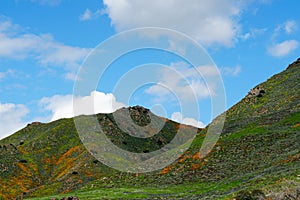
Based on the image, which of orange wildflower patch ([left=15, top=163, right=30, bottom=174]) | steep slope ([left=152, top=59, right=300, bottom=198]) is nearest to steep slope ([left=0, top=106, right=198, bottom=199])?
orange wildflower patch ([left=15, top=163, right=30, bottom=174])

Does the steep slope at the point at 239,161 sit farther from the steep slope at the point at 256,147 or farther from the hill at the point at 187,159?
the hill at the point at 187,159

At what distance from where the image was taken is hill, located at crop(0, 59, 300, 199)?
50969mm

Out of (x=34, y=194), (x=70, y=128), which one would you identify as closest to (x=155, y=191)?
(x=34, y=194)

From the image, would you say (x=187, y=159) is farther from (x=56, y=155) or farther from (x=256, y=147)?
(x=56, y=155)

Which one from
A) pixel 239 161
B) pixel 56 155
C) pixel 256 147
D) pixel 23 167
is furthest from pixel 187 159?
pixel 56 155

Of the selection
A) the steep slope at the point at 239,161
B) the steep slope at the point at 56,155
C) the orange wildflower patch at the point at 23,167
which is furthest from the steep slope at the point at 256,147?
the orange wildflower patch at the point at 23,167

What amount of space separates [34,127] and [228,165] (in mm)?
121018

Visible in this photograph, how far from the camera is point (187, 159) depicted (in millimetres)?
76562

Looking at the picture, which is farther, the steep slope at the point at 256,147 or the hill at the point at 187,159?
the hill at the point at 187,159

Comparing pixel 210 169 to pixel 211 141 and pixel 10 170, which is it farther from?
pixel 10 170

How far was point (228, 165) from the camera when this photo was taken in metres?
66.0

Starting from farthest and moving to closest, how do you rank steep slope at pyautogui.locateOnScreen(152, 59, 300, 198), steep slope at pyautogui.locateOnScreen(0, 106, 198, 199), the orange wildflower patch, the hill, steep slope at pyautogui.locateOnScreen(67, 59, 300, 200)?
1. the orange wildflower patch
2. steep slope at pyautogui.locateOnScreen(0, 106, 198, 199)
3. the hill
4. steep slope at pyautogui.locateOnScreen(152, 59, 300, 198)
5. steep slope at pyautogui.locateOnScreen(67, 59, 300, 200)

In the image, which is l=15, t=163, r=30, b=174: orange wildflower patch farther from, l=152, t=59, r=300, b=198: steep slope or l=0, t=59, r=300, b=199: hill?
l=152, t=59, r=300, b=198: steep slope

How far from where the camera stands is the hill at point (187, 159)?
2007 inches
